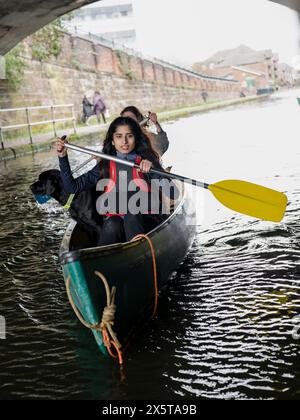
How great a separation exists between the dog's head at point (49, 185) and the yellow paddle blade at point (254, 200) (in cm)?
131

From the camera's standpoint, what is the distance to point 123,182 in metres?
4.13

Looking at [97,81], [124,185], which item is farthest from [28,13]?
[97,81]

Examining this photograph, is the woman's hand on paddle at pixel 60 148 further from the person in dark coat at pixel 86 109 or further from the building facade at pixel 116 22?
the building facade at pixel 116 22

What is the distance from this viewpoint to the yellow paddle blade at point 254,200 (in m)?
4.36

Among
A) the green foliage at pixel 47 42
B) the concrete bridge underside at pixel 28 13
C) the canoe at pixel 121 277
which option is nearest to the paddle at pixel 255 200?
the canoe at pixel 121 277

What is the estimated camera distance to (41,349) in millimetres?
3277

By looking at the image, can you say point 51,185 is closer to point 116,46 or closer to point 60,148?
point 60,148

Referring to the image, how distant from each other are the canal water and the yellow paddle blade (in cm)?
41

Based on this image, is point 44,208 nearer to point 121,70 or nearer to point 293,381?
point 293,381

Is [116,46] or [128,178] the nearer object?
[128,178]

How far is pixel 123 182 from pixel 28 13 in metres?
7.75

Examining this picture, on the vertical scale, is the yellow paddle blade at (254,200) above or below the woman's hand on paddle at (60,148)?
below

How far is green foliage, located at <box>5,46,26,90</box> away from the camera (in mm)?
17328

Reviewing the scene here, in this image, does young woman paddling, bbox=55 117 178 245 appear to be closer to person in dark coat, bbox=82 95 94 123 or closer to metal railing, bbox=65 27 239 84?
person in dark coat, bbox=82 95 94 123
